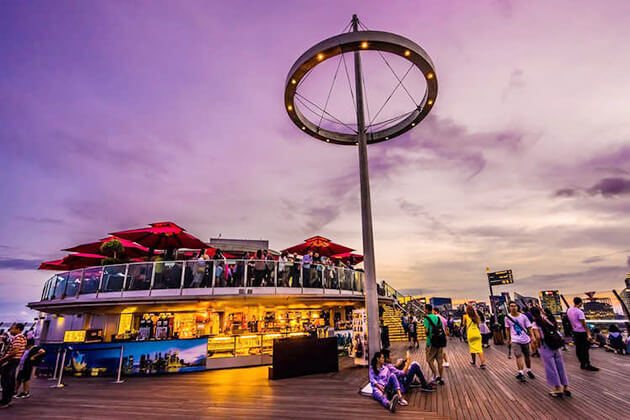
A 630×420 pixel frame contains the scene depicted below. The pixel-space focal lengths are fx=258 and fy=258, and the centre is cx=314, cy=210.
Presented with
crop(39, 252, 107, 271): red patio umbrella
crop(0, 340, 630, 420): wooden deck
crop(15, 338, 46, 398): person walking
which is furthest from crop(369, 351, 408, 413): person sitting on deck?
crop(39, 252, 107, 271): red patio umbrella

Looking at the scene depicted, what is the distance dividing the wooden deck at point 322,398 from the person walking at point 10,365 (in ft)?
1.00

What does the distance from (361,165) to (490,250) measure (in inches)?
1746

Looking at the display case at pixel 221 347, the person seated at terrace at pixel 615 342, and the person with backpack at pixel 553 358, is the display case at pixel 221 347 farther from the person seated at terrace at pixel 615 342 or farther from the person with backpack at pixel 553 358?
the person seated at terrace at pixel 615 342

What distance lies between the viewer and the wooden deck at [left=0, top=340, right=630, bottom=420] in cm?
452

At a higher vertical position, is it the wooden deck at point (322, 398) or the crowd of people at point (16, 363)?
the crowd of people at point (16, 363)

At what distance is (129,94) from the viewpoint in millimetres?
19094

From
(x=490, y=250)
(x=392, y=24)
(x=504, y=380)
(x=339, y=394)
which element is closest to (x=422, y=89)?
(x=392, y=24)

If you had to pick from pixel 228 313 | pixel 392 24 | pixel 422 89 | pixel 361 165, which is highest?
pixel 392 24

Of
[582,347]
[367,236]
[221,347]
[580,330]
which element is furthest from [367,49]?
[221,347]

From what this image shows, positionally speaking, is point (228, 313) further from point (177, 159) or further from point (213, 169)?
point (177, 159)

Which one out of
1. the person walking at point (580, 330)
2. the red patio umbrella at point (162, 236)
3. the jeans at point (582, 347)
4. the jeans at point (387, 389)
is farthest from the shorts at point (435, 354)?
the red patio umbrella at point (162, 236)

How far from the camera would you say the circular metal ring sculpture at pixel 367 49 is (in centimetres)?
833

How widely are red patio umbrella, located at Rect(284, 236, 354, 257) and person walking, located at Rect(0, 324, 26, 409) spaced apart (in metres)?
12.3

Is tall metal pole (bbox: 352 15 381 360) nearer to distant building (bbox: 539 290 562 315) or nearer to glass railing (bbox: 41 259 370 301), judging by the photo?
glass railing (bbox: 41 259 370 301)
